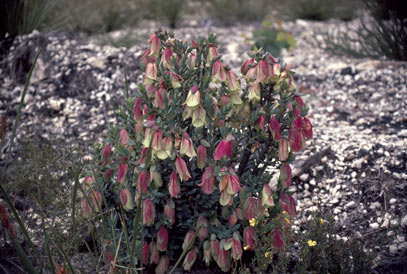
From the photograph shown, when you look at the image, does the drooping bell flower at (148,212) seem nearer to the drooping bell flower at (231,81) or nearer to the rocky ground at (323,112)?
the drooping bell flower at (231,81)

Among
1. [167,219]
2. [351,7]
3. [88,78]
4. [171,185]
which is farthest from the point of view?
[351,7]

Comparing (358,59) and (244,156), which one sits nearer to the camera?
(244,156)

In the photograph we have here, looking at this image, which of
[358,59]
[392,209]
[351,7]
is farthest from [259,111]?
[351,7]

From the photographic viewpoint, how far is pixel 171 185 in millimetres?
1619

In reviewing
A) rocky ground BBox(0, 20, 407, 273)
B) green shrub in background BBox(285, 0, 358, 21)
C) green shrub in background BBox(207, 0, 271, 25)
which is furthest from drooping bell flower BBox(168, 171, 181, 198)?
green shrub in background BBox(285, 0, 358, 21)

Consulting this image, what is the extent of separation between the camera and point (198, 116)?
157 cm

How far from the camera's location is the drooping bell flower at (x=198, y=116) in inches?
61.8

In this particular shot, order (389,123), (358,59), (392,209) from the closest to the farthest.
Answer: (392,209) → (389,123) → (358,59)

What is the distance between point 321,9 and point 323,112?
2.66 meters

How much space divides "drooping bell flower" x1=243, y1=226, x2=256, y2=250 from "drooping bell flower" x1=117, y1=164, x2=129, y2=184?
1.71 feet

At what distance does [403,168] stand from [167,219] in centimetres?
145

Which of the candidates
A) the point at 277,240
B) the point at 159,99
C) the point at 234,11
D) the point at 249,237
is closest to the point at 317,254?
the point at 277,240

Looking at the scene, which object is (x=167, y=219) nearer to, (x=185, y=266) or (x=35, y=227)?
(x=185, y=266)

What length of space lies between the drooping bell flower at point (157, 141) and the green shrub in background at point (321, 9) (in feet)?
14.3
